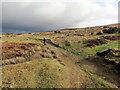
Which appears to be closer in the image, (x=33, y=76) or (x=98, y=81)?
(x=98, y=81)

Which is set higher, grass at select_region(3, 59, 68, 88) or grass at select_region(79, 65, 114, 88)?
grass at select_region(3, 59, 68, 88)

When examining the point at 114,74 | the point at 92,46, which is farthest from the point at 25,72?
the point at 92,46

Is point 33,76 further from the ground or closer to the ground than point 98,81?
further from the ground

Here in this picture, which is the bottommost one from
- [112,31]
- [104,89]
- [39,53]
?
[104,89]

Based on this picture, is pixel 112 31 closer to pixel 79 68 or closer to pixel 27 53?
pixel 79 68

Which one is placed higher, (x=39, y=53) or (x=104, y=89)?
(x=39, y=53)

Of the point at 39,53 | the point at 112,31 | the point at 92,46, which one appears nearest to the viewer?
the point at 39,53

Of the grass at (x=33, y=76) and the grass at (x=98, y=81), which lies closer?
the grass at (x=33, y=76)

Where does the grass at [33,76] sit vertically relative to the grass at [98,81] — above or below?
above

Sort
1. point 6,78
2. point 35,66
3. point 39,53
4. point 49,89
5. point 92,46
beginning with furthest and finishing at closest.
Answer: point 92,46 < point 39,53 < point 35,66 < point 6,78 < point 49,89

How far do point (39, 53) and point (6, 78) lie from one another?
8.91 meters

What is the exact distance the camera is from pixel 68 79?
12.5 meters

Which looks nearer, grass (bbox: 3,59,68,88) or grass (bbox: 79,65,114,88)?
grass (bbox: 3,59,68,88)

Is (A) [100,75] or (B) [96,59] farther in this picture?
(B) [96,59]
